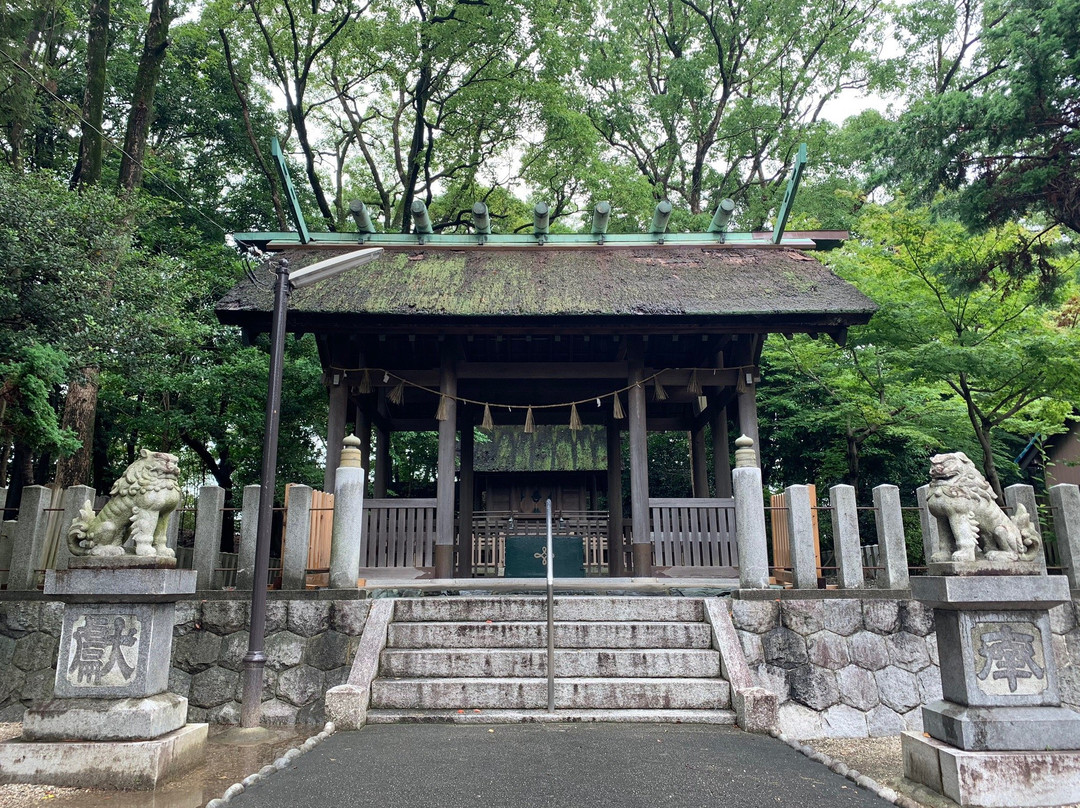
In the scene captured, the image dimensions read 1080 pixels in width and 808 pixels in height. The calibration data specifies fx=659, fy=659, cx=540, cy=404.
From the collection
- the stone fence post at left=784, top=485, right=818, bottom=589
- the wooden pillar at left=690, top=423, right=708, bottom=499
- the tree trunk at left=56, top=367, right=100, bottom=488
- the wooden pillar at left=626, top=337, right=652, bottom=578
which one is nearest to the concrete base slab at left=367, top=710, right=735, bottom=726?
the stone fence post at left=784, top=485, right=818, bottom=589

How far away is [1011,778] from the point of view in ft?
12.5

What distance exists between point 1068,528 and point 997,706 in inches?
170

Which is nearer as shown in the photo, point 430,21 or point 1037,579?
point 1037,579

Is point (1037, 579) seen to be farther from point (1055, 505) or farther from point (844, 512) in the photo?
point (1055, 505)

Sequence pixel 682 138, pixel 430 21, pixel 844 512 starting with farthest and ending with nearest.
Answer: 1. pixel 682 138
2. pixel 430 21
3. pixel 844 512

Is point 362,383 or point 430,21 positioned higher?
point 430,21

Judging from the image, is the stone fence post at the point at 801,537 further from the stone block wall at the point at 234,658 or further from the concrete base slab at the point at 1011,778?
the stone block wall at the point at 234,658

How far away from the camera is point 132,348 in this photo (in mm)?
9875

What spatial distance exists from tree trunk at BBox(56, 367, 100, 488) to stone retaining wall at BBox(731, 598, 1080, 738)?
11099 millimetres

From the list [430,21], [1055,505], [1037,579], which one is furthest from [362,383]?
[430,21]

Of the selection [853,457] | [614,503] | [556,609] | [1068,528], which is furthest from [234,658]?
[853,457]

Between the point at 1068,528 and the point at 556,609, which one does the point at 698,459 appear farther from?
the point at 556,609

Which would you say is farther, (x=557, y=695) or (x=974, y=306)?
(x=974, y=306)

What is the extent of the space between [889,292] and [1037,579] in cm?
824
